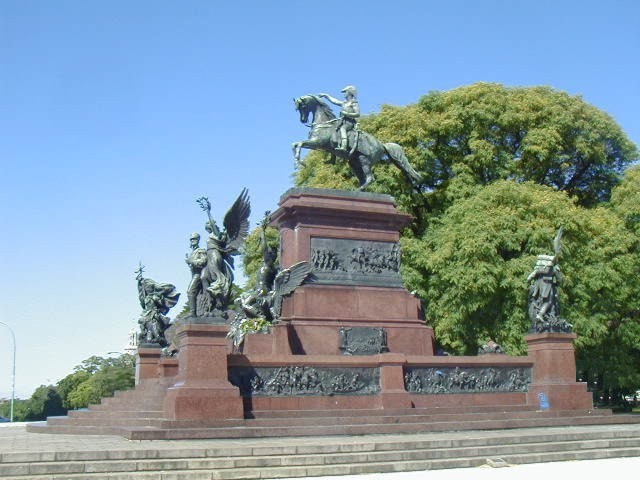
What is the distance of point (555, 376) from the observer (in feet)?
62.7

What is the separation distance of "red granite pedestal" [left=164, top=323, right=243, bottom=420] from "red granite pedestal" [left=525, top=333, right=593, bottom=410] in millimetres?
7704

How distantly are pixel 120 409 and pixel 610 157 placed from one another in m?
27.8

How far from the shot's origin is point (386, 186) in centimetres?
3441

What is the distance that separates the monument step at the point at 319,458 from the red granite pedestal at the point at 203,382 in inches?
127

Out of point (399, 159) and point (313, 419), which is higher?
point (399, 159)

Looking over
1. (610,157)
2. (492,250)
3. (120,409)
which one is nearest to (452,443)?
(120,409)

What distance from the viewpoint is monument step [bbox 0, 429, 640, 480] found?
11.0 meters

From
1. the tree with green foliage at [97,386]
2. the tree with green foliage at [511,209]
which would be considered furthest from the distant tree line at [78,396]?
the tree with green foliage at [511,209]

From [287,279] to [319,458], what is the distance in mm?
8083

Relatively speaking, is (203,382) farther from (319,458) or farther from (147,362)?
(147,362)

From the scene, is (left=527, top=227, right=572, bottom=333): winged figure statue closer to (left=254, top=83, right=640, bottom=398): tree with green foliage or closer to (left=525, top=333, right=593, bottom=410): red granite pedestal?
(left=525, top=333, right=593, bottom=410): red granite pedestal

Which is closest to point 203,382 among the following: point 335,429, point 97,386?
point 335,429

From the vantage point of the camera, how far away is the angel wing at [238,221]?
18.3 metres

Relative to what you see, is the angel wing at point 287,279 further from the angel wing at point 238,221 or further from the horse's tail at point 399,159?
the horse's tail at point 399,159
